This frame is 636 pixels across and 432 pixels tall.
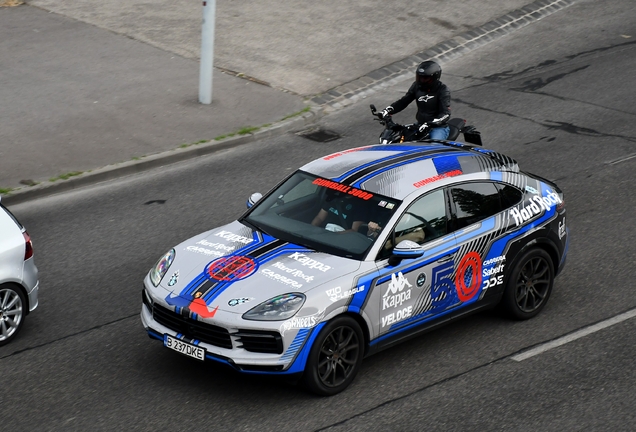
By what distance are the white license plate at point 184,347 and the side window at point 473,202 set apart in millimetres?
2596

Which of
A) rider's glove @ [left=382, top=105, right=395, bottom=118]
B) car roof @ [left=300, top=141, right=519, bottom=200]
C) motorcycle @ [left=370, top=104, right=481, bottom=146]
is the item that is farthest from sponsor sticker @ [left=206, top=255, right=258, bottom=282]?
rider's glove @ [left=382, top=105, right=395, bottom=118]

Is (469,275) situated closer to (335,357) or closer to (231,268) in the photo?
(335,357)

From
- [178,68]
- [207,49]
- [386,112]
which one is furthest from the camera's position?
[178,68]

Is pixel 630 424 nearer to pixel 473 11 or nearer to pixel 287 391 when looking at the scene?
pixel 287 391

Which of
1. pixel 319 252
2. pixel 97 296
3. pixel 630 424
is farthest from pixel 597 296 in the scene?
pixel 97 296

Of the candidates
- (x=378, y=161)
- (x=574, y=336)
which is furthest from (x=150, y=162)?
(x=574, y=336)

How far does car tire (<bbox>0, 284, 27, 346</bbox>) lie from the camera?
8.28m

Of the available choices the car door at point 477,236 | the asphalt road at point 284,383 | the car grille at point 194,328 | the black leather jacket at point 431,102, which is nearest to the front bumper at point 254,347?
the car grille at point 194,328

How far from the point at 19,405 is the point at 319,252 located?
2.73 metres

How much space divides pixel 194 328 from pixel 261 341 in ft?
1.89

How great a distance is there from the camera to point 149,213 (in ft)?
39.2

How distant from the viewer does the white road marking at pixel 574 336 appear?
8.38 meters

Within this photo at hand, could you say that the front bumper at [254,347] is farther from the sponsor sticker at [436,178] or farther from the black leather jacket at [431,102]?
the black leather jacket at [431,102]

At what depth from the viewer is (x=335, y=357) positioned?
7.49 meters
